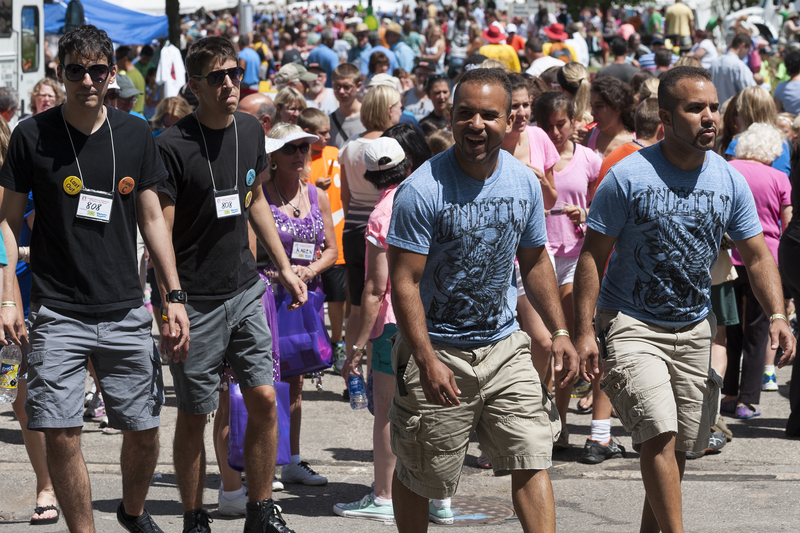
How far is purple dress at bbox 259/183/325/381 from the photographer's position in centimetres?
526

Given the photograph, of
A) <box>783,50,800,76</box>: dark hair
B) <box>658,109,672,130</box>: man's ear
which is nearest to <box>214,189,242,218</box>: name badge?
<box>658,109,672,130</box>: man's ear

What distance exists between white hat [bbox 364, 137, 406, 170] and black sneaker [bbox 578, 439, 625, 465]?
2160 millimetres

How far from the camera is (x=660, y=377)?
429 centimetres

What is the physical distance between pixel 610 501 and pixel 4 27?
1212 cm

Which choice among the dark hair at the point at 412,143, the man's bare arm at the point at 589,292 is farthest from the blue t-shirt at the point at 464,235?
Result: the dark hair at the point at 412,143

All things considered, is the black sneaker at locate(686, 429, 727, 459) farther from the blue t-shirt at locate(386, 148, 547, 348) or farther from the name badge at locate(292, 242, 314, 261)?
the blue t-shirt at locate(386, 148, 547, 348)

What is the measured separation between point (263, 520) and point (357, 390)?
39.1 inches

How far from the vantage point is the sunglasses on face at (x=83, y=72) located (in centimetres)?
417

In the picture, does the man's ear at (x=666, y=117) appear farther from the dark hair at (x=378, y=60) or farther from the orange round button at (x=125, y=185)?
the dark hair at (x=378, y=60)

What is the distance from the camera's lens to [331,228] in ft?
19.3

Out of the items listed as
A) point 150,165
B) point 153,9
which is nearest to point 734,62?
point 150,165

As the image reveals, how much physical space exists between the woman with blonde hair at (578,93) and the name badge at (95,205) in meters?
4.88

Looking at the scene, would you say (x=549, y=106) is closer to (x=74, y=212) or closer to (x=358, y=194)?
(x=358, y=194)

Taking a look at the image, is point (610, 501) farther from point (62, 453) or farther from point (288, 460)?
point (62, 453)
